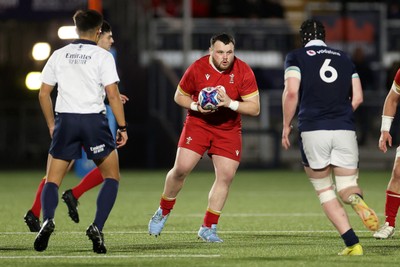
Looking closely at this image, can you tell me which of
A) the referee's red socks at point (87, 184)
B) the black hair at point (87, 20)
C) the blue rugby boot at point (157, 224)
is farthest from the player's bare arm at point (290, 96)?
the referee's red socks at point (87, 184)

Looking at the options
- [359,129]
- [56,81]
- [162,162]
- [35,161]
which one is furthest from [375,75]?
[56,81]

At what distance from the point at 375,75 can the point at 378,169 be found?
7.23 ft

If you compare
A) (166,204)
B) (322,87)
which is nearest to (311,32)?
(322,87)

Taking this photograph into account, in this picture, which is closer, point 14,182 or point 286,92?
point 286,92

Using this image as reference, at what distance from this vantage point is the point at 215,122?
11.0m

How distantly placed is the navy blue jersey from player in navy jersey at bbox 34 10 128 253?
1547 mm

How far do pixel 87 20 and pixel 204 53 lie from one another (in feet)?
54.9

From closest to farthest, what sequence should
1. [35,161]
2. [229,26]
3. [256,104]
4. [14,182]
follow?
1. [256,104]
2. [14,182]
3. [229,26]
4. [35,161]

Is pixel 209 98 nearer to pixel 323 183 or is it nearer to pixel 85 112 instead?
pixel 85 112

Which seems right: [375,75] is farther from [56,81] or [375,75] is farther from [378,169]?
[56,81]

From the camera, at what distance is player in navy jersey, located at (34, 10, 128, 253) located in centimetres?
949

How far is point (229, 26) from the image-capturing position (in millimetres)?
25969

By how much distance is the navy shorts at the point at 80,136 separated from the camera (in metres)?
9.49

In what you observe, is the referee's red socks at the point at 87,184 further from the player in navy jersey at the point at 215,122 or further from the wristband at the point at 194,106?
the wristband at the point at 194,106
